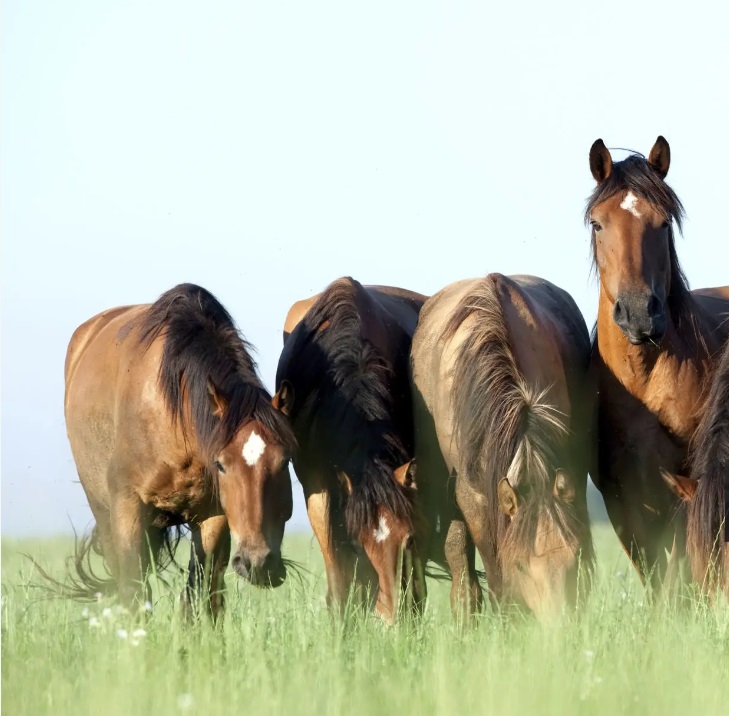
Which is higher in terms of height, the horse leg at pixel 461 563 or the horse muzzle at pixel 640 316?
the horse muzzle at pixel 640 316

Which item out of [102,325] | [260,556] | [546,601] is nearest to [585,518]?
[546,601]

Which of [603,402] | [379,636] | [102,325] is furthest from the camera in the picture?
[102,325]

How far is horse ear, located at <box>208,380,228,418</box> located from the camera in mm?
6156

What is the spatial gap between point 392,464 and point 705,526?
174cm

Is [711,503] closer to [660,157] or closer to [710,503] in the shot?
[710,503]

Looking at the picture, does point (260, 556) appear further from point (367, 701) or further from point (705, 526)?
point (705, 526)

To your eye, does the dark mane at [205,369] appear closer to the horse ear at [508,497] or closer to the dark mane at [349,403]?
the dark mane at [349,403]

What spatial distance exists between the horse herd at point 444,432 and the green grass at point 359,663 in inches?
13.6

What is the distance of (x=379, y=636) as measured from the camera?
514 cm

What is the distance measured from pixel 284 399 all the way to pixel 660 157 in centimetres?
268

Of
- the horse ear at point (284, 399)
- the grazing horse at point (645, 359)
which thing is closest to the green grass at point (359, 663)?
the horse ear at point (284, 399)

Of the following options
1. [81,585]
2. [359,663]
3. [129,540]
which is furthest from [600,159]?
[81,585]

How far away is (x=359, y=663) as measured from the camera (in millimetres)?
4461

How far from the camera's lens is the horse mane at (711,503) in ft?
17.9
